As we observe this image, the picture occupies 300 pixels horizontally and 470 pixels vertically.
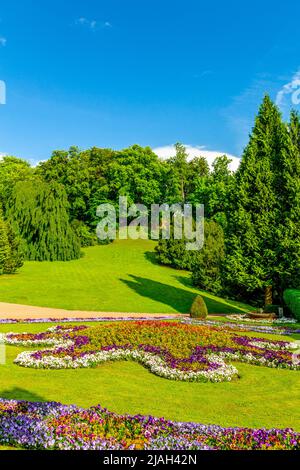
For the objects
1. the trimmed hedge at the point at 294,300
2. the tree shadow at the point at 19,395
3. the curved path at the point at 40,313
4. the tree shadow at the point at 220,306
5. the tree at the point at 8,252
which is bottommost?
the tree shadow at the point at 220,306

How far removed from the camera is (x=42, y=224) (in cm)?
5291

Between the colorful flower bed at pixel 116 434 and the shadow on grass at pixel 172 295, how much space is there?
86.3ft

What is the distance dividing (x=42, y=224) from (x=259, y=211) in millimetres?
30485

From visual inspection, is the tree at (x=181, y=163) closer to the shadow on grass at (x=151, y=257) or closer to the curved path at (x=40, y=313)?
the shadow on grass at (x=151, y=257)

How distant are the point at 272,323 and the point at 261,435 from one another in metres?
20.8

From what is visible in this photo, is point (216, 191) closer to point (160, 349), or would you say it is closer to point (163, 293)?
point (163, 293)

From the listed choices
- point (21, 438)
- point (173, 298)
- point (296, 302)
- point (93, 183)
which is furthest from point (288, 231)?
point (93, 183)

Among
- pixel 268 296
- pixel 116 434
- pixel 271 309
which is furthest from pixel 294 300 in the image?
pixel 116 434

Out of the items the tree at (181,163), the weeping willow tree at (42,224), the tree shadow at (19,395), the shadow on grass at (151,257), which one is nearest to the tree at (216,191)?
the tree at (181,163)

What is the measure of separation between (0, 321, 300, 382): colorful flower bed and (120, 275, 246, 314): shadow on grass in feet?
54.6

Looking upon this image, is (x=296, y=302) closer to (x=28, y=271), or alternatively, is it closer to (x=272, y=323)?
(x=272, y=323)

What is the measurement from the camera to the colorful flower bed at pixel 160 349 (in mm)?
12367

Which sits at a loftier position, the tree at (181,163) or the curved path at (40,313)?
the tree at (181,163)

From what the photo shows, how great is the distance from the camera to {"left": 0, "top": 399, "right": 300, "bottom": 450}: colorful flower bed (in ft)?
20.5
